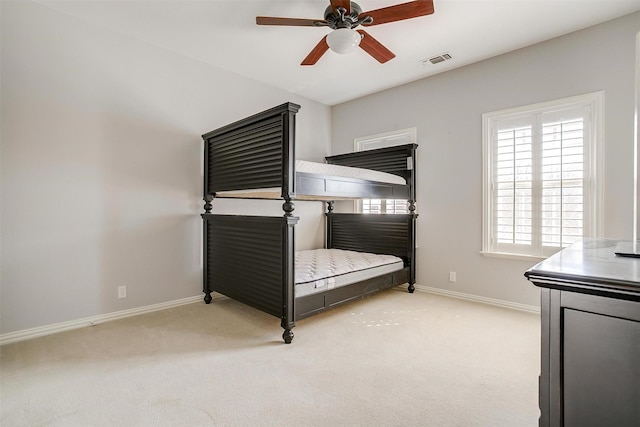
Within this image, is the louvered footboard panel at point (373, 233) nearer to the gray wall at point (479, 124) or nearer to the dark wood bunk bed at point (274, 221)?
the dark wood bunk bed at point (274, 221)

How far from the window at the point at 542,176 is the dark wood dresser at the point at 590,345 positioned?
8.13ft

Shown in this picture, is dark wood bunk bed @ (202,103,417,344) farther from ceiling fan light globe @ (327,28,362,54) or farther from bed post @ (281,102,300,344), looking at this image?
ceiling fan light globe @ (327,28,362,54)

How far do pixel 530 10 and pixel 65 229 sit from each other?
433 cm

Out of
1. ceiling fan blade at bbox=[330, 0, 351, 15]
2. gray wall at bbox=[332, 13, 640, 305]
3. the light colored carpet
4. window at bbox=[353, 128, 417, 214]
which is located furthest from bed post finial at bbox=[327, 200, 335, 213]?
ceiling fan blade at bbox=[330, 0, 351, 15]

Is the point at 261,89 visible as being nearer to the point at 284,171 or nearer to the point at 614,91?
the point at 284,171

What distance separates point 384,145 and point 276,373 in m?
3.37

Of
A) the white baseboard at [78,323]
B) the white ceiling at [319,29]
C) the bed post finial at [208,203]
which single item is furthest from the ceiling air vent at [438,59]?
the white baseboard at [78,323]

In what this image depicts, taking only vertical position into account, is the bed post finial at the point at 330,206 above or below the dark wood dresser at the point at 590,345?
above

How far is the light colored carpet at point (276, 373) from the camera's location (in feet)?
5.12

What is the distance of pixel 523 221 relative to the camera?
3.18 m

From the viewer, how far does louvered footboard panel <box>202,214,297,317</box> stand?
2.51 m

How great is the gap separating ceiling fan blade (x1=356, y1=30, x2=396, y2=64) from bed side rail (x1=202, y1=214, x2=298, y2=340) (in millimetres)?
1553

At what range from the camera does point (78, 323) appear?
8.82ft

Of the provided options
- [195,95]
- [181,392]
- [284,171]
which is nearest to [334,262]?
[284,171]
